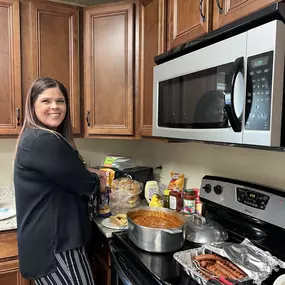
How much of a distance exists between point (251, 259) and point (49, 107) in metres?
1.05

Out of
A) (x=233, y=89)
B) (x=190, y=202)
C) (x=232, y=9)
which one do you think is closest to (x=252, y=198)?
(x=190, y=202)

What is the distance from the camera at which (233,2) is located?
97cm

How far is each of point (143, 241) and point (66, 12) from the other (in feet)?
4.90

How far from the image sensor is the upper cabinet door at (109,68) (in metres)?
1.78

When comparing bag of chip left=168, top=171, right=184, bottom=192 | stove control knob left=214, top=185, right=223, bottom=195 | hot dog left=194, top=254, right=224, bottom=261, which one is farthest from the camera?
bag of chip left=168, top=171, right=184, bottom=192

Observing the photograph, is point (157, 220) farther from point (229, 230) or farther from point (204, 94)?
point (204, 94)

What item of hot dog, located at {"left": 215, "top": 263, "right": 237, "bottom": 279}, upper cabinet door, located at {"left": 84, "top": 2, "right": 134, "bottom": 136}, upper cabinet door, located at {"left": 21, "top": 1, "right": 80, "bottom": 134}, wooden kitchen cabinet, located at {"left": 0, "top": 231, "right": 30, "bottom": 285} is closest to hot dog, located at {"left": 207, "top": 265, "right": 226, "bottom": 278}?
hot dog, located at {"left": 215, "top": 263, "right": 237, "bottom": 279}

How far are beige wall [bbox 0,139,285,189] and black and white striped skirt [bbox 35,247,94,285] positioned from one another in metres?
0.82

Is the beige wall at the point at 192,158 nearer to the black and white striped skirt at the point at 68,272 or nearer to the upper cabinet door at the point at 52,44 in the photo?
the upper cabinet door at the point at 52,44

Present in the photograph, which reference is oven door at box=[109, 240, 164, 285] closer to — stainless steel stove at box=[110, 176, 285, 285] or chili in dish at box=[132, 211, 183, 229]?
stainless steel stove at box=[110, 176, 285, 285]

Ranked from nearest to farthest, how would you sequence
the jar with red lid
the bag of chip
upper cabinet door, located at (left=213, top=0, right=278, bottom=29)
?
upper cabinet door, located at (left=213, top=0, right=278, bottom=29)
the jar with red lid
the bag of chip

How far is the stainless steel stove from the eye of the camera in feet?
3.37

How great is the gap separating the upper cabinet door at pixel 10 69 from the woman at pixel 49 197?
497 millimetres

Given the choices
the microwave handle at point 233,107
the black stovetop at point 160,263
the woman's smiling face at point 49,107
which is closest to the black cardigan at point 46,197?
the woman's smiling face at point 49,107
